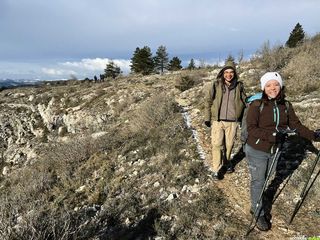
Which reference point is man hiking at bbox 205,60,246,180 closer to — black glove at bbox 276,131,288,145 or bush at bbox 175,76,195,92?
black glove at bbox 276,131,288,145

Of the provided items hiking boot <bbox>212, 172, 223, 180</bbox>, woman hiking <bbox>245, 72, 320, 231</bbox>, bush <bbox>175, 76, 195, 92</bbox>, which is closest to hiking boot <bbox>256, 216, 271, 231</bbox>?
woman hiking <bbox>245, 72, 320, 231</bbox>

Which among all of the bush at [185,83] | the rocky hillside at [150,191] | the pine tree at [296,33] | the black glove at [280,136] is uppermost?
the pine tree at [296,33]

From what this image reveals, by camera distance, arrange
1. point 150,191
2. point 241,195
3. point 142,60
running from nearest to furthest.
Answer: point 241,195 < point 150,191 < point 142,60

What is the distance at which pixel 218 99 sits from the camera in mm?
6527

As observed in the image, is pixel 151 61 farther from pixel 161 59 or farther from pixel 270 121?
pixel 270 121

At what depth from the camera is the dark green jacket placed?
6.45 m

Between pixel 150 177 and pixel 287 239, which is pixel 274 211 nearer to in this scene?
pixel 287 239

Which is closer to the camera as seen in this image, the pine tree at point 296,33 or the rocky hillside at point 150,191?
the rocky hillside at point 150,191

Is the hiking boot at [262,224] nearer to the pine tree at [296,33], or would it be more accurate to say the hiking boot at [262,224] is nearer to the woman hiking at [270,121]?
the woman hiking at [270,121]

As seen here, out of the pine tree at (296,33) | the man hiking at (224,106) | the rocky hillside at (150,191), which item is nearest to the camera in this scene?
the rocky hillside at (150,191)

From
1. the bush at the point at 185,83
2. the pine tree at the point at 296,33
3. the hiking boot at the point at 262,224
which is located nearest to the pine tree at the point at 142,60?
the pine tree at the point at 296,33

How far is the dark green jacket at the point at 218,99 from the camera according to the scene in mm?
6453

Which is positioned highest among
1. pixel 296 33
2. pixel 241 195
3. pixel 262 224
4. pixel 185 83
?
pixel 296 33

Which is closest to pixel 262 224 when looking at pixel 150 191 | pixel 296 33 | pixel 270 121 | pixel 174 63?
pixel 270 121
